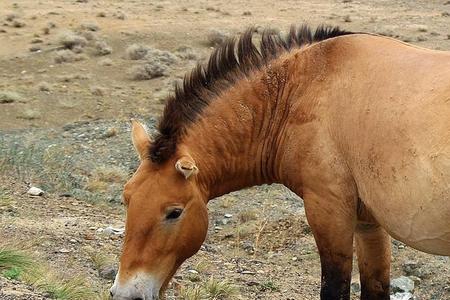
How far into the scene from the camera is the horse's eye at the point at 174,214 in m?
4.62

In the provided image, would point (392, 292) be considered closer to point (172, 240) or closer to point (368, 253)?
point (368, 253)

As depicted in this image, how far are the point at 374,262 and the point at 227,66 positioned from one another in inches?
70.9

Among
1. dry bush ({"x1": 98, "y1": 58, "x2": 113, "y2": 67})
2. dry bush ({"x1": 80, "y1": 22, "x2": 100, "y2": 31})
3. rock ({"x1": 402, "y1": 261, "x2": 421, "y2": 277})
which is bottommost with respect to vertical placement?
dry bush ({"x1": 80, "y1": 22, "x2": 100, "y2": 31})

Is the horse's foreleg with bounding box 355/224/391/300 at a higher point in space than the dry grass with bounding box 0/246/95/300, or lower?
higher

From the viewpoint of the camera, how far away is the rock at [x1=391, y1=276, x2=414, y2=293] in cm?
724

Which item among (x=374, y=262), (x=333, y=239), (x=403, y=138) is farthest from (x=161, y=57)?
(x=403, y=138)

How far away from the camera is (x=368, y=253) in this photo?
5.36m

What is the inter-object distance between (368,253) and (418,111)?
5.17ft

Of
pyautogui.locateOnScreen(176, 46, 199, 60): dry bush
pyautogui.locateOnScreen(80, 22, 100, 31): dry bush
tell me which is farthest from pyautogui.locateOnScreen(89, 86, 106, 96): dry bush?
pyautogui.locateOnScreen(80, 22, 100, 31): dry bush

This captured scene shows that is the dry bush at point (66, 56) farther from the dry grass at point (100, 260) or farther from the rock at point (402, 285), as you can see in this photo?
the rock at point (402, 285)

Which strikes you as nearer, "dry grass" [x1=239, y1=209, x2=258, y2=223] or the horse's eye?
the horse's eye

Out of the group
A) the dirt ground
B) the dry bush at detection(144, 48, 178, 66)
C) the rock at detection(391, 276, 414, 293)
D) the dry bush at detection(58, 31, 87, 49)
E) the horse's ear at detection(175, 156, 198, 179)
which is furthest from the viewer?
the dry bush at detection(58, 31, 87, 49)

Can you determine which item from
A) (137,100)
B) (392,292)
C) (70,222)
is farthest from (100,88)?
(392,292)

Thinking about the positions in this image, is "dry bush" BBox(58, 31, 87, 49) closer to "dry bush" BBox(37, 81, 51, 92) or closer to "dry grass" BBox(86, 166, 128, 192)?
"dry bush" BBox(37, 81, 51, 92)
